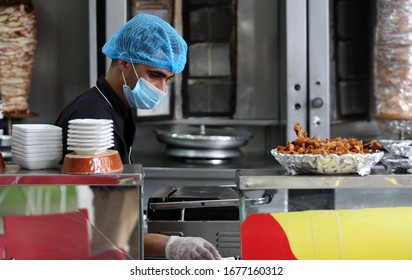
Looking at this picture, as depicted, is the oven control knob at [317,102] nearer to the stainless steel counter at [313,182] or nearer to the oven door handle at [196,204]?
the oven door handle at [196,204]

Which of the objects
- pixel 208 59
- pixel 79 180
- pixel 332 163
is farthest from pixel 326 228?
pixel 208 59

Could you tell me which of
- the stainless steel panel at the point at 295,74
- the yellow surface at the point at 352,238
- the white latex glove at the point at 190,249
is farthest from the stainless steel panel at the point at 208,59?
the yellow surface at the point at 352,238

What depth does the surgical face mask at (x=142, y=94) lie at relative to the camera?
94.7 inches

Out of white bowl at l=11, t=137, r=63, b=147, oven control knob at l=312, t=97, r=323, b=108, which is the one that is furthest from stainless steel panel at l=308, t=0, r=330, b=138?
white bowl at l=11, t=137, r=63, b=147

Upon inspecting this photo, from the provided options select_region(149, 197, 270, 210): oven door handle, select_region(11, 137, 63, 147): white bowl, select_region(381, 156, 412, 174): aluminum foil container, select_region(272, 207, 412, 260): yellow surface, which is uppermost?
select_region(11, 137, 63, 147): white bowl

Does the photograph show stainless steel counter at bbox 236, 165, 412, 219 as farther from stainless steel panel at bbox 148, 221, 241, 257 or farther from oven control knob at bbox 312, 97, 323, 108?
oven control knob at bbox 312, 97, 323, 108

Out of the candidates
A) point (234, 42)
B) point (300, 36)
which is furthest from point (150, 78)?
point (234, 42)

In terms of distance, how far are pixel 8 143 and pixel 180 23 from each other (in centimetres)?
121

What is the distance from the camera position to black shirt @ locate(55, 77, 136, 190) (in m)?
2.24

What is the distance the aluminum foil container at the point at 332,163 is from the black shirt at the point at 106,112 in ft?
2.57

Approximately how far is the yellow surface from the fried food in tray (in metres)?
0.14

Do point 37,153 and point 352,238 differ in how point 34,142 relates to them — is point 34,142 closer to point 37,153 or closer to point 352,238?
point 37,153

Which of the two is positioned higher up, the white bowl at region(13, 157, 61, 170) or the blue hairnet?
the blue hairnet

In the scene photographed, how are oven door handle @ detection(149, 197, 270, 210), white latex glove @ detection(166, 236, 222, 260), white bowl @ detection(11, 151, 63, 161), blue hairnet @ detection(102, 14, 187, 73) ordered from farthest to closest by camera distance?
blue hairnet @ detection(102, 14, 187, 73) → oven door handle @ detection(149, 197, 270, 210) → white latex glove @ detection(166, 236, 222, 260) → white bowl @ detection(11, 151, 63, 161)
